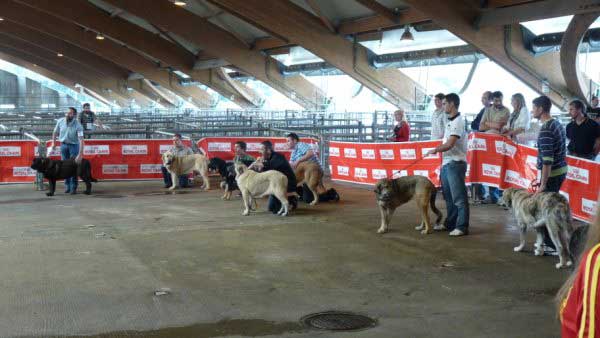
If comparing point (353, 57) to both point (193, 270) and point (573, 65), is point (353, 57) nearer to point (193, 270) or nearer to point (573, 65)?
point (573, 65)

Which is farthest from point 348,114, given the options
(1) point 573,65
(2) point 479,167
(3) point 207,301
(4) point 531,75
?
(3) point 207,301

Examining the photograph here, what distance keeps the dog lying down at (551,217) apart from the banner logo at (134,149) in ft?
36.6

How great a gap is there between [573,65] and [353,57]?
32.3 ft

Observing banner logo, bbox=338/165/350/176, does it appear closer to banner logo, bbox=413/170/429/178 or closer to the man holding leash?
banner logo, bbox=413/170/429/178

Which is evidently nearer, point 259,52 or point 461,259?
point 461,259

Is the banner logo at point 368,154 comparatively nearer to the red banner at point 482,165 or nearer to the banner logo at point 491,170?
the red banner at point 482,165

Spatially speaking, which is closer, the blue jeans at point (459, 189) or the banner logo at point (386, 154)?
the blue jeans at point (459, 189)

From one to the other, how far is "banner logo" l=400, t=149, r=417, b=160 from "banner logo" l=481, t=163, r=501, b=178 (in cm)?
186

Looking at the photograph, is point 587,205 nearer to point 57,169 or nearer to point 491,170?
point 491,170

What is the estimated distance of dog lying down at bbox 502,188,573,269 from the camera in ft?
21.0

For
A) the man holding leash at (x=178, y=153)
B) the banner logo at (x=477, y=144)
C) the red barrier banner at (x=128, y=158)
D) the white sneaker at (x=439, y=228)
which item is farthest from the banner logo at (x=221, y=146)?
the white sneaker at (x=439, y=228)

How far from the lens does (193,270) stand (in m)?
6.63

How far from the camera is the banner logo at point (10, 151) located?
15.1 metres

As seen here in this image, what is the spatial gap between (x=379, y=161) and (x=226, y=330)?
373 inches
